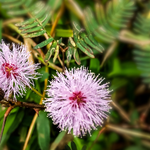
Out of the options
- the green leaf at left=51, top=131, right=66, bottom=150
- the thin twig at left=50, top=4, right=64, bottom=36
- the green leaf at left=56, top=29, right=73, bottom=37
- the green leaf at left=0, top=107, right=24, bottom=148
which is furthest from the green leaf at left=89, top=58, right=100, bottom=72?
the green leaf at left=0, top=107, right=24, bottom=148

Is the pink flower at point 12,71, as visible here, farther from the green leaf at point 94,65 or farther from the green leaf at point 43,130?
the green leaf at point 94,65

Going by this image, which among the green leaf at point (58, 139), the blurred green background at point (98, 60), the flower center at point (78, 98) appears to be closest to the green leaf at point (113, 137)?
the blurred green background at point (98, 60)

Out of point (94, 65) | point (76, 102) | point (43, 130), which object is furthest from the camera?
point (94, 65)

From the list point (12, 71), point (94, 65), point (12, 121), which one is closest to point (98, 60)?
point (94, 65)

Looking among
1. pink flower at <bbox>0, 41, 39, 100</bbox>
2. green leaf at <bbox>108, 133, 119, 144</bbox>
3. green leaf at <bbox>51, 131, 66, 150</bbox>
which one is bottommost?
green leaf at <bbox>108, 133, 119, 144</bbox>

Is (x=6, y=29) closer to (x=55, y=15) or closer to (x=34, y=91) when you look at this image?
(x=55, y=15)

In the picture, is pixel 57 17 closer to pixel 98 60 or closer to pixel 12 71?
pixel 98 60

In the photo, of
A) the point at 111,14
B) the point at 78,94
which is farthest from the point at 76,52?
the point at 111,14

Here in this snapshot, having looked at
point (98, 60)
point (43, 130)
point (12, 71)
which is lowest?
point (43, 130)

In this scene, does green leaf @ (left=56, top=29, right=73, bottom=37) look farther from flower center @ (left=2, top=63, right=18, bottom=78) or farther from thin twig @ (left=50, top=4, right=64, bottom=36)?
flower center @ (left=2, top=63, right=18, bottom=78)
